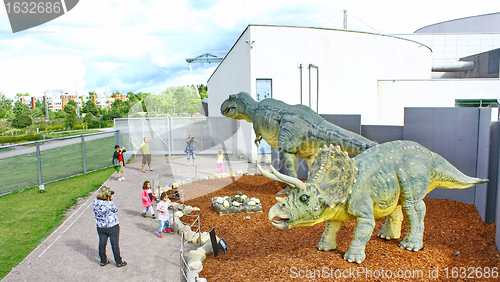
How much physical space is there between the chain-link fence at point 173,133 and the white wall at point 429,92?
776 cm

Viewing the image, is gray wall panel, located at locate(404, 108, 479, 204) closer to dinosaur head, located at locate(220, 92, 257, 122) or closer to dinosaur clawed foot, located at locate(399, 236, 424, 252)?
dinosaur clawed foot, located at locate(399, 236, 424, 252)

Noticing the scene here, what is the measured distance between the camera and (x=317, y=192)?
3650 mm

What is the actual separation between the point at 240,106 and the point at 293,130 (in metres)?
1.60

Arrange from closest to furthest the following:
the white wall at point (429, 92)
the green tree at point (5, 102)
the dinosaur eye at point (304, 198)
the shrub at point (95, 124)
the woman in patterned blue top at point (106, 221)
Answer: the dinosaur eye at point (304, 198) < the woman in patterned blue top at point (106, 221) < the white wall at point (429, 92) < the shrub at point (95, 124) < the green tree at point (5, 102)

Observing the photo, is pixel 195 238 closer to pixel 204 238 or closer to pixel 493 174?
pixel 204 238

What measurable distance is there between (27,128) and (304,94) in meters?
37.4

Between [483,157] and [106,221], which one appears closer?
[106,221]

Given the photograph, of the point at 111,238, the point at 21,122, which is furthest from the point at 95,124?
the point at 111,238

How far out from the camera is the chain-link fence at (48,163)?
10664mm

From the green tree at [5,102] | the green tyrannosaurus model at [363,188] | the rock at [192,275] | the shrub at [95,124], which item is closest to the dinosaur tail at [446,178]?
the green tyrannosaurus model at [363,188]

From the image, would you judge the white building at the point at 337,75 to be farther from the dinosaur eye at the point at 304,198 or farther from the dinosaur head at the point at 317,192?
the dinosaur eye at the point at 304,198

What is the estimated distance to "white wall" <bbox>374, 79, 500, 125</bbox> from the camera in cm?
1482

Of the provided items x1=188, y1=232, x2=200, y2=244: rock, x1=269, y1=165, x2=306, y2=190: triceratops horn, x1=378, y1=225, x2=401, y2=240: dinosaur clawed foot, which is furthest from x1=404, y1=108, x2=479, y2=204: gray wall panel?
x1=188, y1=232, x2=200, y2=244: rock

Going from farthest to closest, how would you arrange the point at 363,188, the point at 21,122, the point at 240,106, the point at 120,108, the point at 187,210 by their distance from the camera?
the point at 120,108 < the point at 21,122 < the point at 187,210 < the point at 240,106 < the point at 363,188
